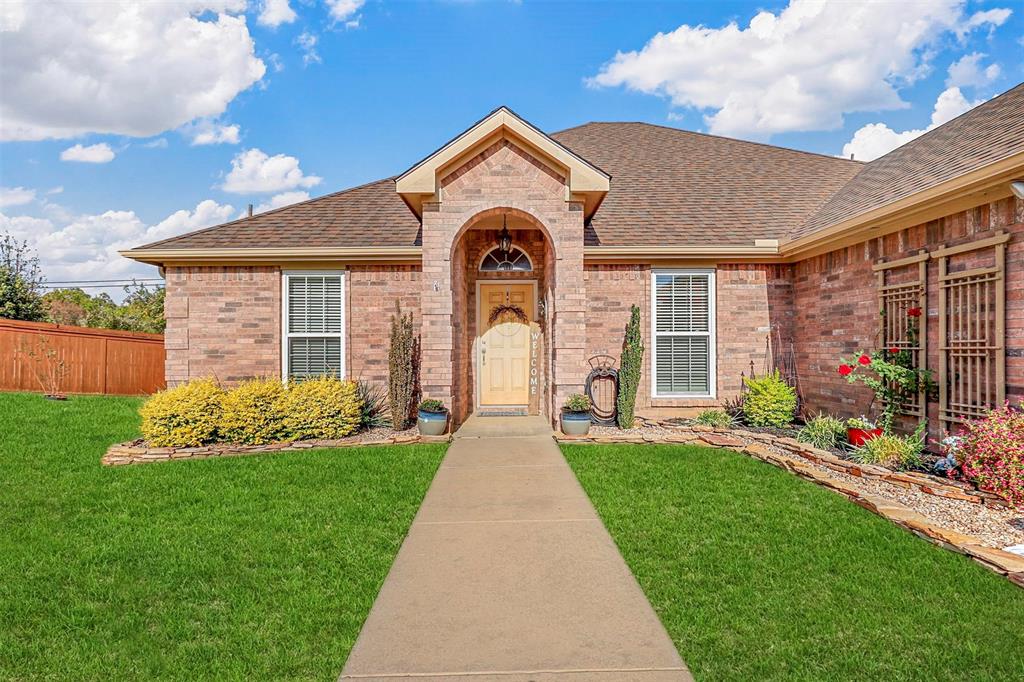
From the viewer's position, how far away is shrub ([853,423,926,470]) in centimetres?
677

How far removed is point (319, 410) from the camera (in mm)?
8625

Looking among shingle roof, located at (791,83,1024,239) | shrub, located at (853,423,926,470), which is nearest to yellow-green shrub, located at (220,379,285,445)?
shrub, located at (853,423,926,470)

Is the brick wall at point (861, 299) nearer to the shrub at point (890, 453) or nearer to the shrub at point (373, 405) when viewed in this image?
the shrub at point (890, 453)

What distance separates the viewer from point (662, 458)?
7258mm

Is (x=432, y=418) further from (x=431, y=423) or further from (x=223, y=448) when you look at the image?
(x=223, y=448)

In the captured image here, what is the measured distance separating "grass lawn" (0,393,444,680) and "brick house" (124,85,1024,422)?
9.97 feet

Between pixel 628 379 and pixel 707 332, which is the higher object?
pixel 707 332

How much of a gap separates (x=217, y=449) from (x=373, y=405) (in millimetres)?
2926

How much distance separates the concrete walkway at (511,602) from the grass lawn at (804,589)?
224 mm

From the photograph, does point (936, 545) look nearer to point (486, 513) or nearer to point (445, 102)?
point (486, 513)

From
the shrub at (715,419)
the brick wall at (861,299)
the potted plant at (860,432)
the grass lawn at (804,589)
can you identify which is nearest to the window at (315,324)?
the grass lawn at (804,589)

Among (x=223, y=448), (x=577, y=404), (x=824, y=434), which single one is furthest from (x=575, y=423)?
(x=223, y=448)

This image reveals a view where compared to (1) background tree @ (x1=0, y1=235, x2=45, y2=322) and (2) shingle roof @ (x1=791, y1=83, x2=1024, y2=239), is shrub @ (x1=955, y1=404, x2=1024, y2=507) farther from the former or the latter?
(1) background tree @ (x1=0, y1=235, x2=45, y2=322)

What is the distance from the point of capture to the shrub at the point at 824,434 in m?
8.02
